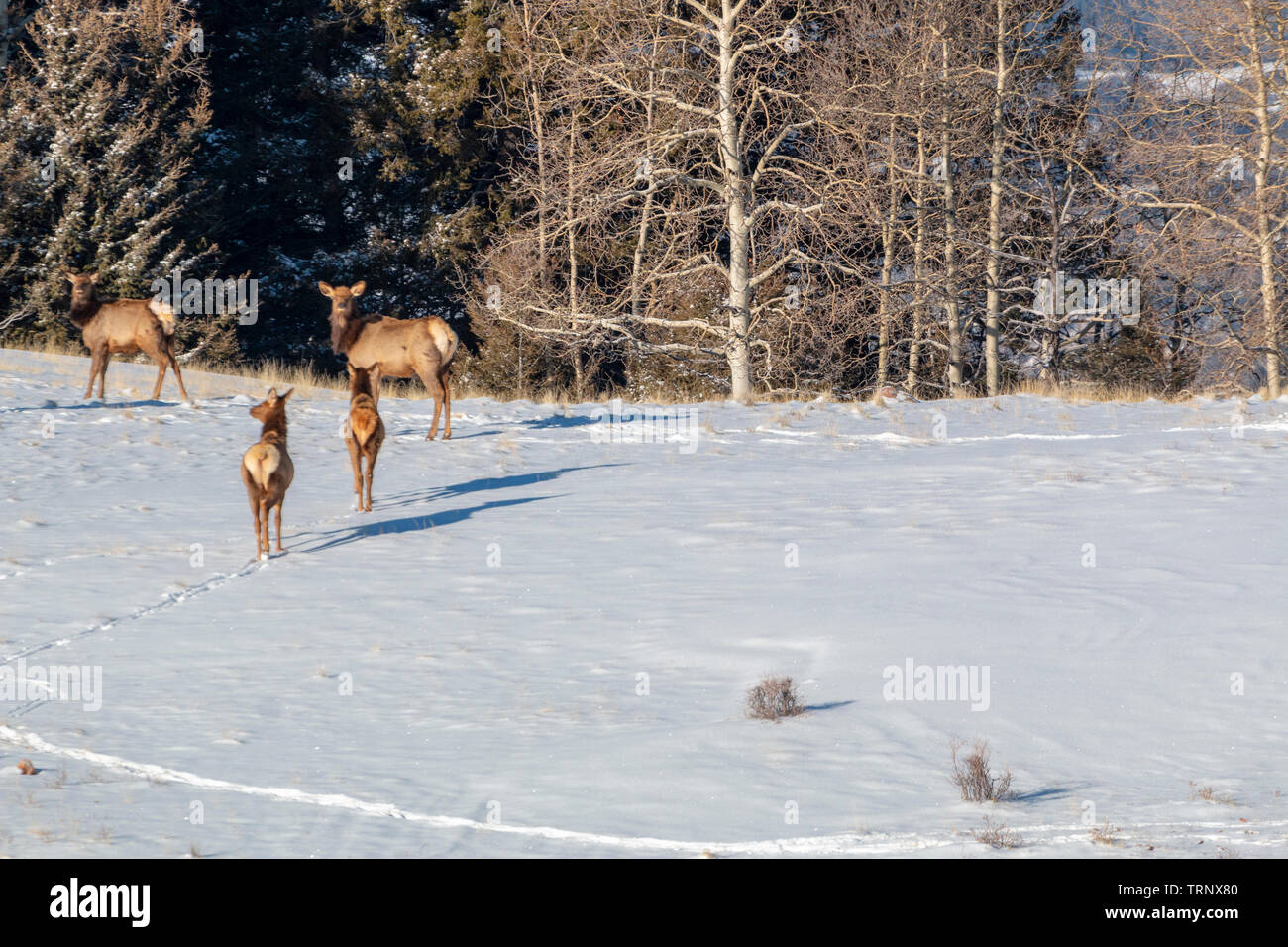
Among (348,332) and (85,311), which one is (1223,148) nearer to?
(348,332)

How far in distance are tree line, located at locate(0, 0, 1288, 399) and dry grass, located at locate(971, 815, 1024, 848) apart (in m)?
19.8

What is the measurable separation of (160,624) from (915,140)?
1212 inches

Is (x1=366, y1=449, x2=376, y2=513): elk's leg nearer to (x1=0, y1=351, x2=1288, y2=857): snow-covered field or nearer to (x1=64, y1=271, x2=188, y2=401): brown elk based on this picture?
(x1=0, y1=351, x2=1288, y2=857): snow-covered field

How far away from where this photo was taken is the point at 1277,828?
20.7 ft

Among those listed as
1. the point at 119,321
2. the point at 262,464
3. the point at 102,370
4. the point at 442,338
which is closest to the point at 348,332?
the point at 442,338

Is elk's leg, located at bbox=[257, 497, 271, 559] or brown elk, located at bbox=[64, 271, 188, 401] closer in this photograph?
elk's leg, located at bbox=[257, 497, 271, 559]

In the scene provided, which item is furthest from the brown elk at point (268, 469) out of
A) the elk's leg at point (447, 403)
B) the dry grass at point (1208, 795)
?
the dry grass at point (1208, 795)

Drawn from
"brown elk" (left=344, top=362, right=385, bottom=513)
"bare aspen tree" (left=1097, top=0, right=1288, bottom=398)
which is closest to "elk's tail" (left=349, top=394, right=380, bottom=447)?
"brown elk" (left=344, top=362, right=385, bottom=513)

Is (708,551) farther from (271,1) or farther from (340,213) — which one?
(271,1)

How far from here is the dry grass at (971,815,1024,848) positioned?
605 cm

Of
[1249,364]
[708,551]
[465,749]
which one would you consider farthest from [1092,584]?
[1249,364]

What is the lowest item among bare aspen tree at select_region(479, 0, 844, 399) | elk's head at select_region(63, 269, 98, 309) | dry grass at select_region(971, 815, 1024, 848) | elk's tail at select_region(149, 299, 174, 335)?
dry grass at select_region(971, 815, 1024, 848)

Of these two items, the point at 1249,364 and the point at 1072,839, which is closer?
the point at 1072,839

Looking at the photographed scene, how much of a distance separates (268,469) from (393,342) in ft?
18.2
